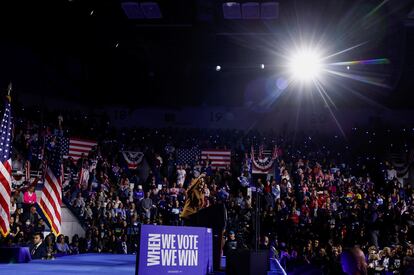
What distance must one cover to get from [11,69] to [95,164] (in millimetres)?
7294

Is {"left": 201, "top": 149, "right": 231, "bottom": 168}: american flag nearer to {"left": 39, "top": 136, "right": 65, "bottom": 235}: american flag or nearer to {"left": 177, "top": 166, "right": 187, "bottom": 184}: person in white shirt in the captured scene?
{"left": 177, "top": 166, "right": 187, "bottom": 184}: person in white shirt

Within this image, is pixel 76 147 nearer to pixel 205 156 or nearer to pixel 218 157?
pixel 205 156

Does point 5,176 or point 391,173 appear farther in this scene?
point 391,173

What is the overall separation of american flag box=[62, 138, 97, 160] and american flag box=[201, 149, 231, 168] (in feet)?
20.1

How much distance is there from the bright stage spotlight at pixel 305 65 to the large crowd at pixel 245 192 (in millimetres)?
3712

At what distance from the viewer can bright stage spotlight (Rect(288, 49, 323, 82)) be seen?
2452cm

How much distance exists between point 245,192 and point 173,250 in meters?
16.1

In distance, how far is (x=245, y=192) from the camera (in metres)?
22.3

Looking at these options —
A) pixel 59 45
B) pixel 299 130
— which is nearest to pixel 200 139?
pixel 299 130

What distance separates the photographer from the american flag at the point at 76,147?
75.9ft

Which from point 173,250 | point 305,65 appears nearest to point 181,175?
point 305,65

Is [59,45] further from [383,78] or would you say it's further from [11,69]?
[383,78]

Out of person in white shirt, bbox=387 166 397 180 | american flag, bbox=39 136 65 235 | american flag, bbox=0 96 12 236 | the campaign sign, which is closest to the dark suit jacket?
american flag, bbox=39 136 65 235

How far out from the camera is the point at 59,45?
24062mm
